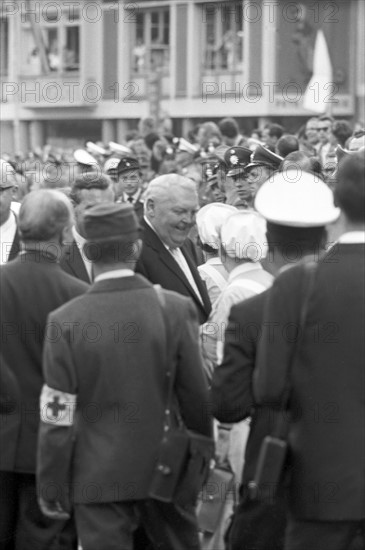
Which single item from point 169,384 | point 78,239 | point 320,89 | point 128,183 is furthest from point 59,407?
point 320,89

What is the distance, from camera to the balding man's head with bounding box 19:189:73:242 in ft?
19.0

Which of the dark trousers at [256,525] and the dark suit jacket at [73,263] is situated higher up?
the dark suit jacket at [73,263]

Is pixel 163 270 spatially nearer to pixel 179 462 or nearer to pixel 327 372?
pixel 179 462

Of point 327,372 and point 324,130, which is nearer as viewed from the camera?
point 327,372

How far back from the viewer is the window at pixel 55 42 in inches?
1672

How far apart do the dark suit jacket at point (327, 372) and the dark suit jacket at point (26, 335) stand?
1290 mm

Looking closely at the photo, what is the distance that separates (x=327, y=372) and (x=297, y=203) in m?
0.73

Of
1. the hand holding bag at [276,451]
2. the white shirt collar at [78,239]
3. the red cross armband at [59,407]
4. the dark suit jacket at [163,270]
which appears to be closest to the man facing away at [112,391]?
the red cross armband at [59,407]

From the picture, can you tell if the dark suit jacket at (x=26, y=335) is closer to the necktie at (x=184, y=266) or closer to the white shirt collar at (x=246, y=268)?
the white shirt collar at (x=246, y=268)

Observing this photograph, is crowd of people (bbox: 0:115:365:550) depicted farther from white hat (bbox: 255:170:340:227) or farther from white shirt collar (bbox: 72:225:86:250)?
white shirt collar (bbox: 72:225:86:250)

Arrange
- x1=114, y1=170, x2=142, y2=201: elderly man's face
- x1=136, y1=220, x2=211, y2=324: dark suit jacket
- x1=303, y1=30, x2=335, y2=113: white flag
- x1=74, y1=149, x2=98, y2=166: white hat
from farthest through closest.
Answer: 1. x1=303, y1=30, x2=335, y2=113: white flag
2. x1=114, y1=170, x2=142, y2=201: elderly man's face
3. x1=74, y1=149, x2=98, y2=166: white hat
4. x1=136, y1=220, x2=211, y2=324: dark suit jacket

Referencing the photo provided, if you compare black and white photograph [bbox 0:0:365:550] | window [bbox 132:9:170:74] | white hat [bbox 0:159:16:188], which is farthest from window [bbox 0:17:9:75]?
black and white photograph [bbox 0:0:365:550]

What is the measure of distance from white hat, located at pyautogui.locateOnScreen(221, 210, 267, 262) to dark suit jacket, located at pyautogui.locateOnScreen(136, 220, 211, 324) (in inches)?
46.5

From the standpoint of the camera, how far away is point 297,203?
16.6 feet
